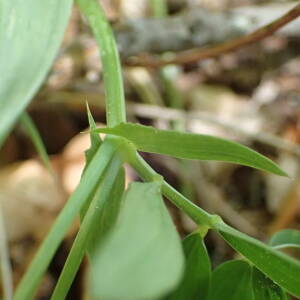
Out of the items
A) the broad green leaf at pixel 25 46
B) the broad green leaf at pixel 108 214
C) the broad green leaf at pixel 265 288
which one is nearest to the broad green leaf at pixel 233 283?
the broad green leaf at pixel 265 288

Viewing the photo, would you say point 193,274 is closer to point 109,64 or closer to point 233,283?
point 233,283

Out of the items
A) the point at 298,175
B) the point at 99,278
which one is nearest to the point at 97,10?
the point at 99,278

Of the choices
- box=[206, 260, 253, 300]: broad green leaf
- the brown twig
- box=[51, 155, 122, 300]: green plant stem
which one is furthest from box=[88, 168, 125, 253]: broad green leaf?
the brown twig

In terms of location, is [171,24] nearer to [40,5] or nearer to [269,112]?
[269,112]

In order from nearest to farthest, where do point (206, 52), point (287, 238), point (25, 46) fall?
1. point (25, 46)
2. point (287, 238)
3. point (206, 52)

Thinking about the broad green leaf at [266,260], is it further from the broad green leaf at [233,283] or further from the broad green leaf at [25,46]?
the broad green leaf at [25,46]

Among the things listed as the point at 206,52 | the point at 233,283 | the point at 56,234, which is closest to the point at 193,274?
the point at 233,283
